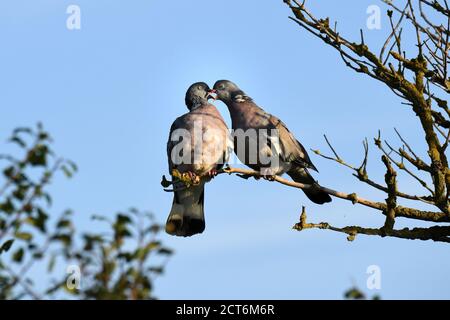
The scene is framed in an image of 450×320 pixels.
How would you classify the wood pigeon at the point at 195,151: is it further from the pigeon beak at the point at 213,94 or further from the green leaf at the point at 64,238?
the green leaf at the point at 64,238

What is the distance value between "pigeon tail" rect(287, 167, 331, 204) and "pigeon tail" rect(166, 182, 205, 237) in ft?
3.23

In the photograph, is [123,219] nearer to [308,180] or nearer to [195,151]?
[195,151]

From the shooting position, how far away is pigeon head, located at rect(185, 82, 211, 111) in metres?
7.88

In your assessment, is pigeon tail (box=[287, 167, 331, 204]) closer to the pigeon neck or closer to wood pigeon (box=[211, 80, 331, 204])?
wood pigeon (box=[211, 80, 331, 204])

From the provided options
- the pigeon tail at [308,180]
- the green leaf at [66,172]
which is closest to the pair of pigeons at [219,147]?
the pigeon tail at [308,180]

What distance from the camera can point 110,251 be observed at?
312 centimetres

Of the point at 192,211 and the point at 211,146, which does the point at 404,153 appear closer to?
the point at 211,146

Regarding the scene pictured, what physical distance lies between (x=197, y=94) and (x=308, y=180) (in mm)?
1489

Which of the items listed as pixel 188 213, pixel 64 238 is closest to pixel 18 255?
pixel 64 238

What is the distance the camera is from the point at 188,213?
7.83 m

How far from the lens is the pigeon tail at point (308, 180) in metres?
7.16

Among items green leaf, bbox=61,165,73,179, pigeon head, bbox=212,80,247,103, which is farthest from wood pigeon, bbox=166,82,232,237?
green leaf, bbox=61,165,73,179
